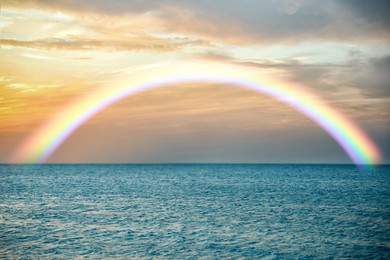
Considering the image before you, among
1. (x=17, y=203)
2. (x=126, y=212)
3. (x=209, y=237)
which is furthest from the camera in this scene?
(x=17, y=203)

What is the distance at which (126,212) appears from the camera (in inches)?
2160

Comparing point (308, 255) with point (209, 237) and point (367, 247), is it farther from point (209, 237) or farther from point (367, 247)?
point (209, 237)

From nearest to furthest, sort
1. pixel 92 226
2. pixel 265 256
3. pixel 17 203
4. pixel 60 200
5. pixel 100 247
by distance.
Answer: pixel 265 256 → pixel 100 247 → pixel 92 226 → pixel 17 203 → pixel 60 200

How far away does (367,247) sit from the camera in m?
33.8

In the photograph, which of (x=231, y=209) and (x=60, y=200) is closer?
(x=231, y=209)

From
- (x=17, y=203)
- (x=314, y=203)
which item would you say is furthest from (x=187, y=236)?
(x=17, y=203)

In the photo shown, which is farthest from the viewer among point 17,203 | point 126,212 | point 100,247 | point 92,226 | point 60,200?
point 60,200

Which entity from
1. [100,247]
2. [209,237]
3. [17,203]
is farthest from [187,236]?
[17,203]

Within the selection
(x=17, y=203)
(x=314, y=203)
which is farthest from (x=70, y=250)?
(x=314, y=203)

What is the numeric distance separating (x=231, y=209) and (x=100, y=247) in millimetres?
27588

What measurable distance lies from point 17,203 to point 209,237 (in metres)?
42.2

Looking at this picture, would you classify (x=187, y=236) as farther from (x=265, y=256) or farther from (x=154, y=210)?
(x=154, y=210)

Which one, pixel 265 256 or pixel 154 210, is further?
pixel 154 210

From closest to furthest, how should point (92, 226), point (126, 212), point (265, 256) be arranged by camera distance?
point (265, 256), point (92, 226), point (126, 212)
